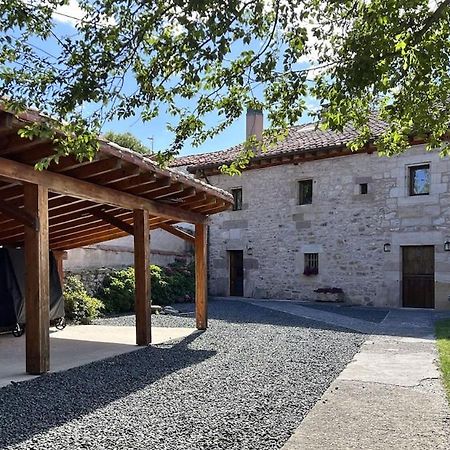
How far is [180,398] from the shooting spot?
454cm

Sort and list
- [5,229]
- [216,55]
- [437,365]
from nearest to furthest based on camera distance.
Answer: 1. [216,55]
2. [437,365]
3. [5,229]

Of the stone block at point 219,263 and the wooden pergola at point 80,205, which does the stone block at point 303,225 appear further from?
the wooden pergola at point 80,205

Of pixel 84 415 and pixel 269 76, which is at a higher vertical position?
pixel 269 76

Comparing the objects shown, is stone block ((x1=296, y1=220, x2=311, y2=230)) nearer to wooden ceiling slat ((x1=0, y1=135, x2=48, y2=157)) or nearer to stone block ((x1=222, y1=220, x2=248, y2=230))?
stone block ((x1=222, y1=220, x2=248, y2=230))

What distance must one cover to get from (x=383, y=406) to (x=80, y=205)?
5.43 m

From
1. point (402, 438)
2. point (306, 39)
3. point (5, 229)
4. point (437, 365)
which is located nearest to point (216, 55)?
point (306, 39)

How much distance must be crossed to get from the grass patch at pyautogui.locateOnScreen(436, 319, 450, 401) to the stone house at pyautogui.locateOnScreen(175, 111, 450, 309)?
3788 millimetres

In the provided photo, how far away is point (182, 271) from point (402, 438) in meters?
13.5

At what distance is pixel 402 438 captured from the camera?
3.47 m

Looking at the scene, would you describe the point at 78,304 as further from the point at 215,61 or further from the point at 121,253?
the point at 215,61

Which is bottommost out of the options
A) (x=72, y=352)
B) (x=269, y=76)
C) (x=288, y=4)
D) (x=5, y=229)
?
(x=72, y=352)

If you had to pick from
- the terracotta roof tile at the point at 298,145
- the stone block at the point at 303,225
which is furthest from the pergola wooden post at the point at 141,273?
the stone block at the point at 303,225

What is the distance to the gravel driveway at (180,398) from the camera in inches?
137

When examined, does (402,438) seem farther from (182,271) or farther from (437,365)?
(182,271)
